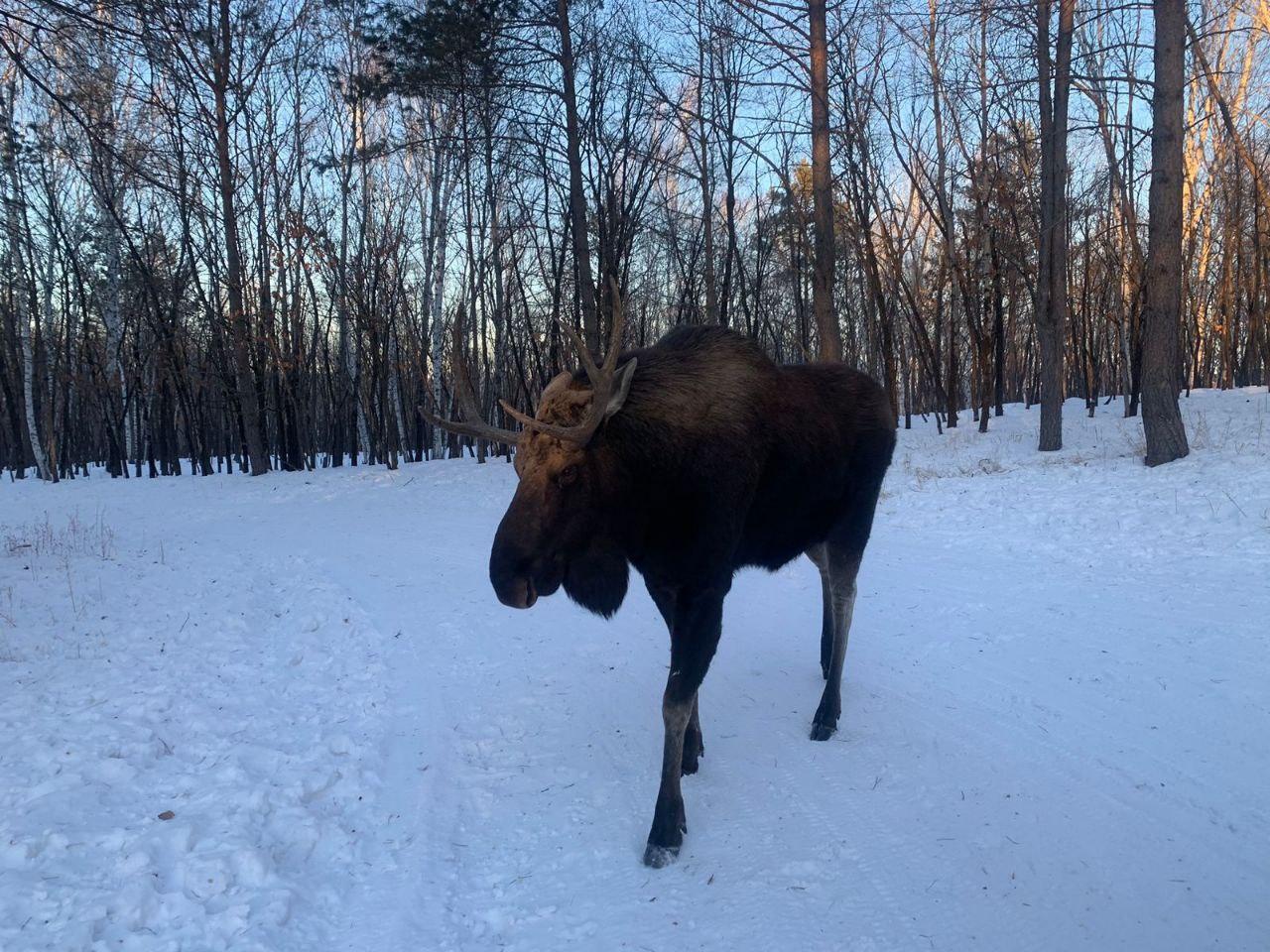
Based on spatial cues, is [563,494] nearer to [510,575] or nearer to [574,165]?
[510,575]

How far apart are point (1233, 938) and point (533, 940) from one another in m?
2.29

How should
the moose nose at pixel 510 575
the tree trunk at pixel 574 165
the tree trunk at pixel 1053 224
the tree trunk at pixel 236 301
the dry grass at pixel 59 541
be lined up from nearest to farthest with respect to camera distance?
the moose nose at pixel 510 575
the dry grass at pixel 59 541
the tree trunk at pixel 1053 224
the tree trunk at pixel 574 165
the tree trunk at pixel 236 301

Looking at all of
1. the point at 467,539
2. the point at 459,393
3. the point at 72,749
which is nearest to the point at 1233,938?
the point at 459,393

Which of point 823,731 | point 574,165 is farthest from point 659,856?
point 574,165

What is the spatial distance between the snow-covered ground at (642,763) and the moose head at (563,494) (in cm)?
112

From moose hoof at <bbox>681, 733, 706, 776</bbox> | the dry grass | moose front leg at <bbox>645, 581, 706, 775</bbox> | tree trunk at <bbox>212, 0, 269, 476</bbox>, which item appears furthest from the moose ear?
tree trunk at <bbox>212, 0, 269, 476</bbox>

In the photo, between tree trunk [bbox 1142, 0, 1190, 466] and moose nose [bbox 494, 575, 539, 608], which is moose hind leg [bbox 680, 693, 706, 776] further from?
tree trunk [bbox 1142, 0, 1190, 466]

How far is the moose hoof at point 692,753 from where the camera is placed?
4012 mm

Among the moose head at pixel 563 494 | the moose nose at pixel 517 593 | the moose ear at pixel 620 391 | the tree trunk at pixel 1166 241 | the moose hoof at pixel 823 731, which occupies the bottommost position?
the moose hoof at pixel 823 731

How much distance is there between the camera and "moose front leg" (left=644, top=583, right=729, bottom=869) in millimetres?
3309

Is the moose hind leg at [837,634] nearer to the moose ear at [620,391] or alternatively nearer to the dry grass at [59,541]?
the moose ear at [620,391]

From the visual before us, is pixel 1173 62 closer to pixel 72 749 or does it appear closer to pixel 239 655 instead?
pixel 239 655

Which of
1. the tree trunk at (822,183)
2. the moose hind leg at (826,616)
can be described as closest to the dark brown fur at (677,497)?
the moose hind leg at (826,616)

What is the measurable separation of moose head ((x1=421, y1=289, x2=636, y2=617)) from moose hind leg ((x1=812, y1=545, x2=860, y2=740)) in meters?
1.57
